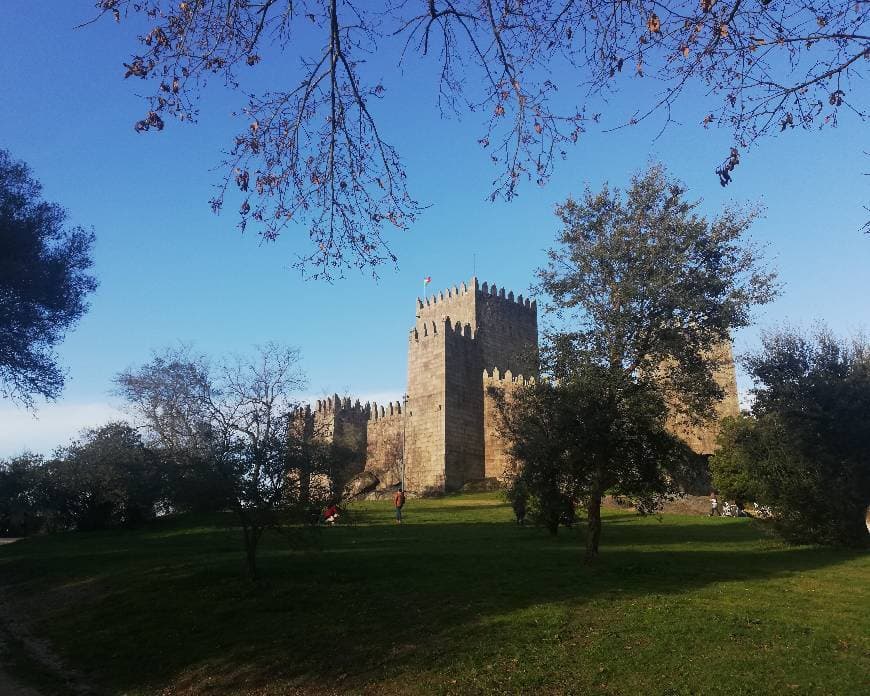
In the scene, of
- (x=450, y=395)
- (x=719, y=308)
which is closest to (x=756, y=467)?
(x=719, y=308)

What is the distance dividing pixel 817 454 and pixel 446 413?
1145 inches

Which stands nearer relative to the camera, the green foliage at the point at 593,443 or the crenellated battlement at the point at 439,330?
the green foliage at the point at 593,443

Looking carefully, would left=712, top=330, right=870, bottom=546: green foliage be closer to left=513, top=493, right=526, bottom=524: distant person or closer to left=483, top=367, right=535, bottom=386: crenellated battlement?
left=513, top=493, right=526, bottom=524: distant person

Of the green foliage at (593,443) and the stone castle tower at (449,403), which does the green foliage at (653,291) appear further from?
the stone castle tower at (449,403)

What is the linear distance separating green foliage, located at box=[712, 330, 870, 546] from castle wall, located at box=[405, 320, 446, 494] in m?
26.9

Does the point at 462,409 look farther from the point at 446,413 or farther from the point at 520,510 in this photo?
the point at 520,510

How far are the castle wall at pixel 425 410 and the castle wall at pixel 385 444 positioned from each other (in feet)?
4.11

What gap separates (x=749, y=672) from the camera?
29.2ft

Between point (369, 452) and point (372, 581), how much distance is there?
3824 cm

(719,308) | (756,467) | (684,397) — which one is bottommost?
(756,467)

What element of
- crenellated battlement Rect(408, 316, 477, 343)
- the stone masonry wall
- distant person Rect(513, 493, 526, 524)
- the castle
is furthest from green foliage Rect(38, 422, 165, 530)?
the stone masonry wall

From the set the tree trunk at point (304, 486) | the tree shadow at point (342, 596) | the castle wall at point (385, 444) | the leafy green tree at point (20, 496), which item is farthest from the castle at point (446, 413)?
the tree trunk at point (304, 486)

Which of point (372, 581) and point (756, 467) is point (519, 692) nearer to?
point (372, 581)

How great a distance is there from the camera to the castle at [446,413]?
46281 millimetres
